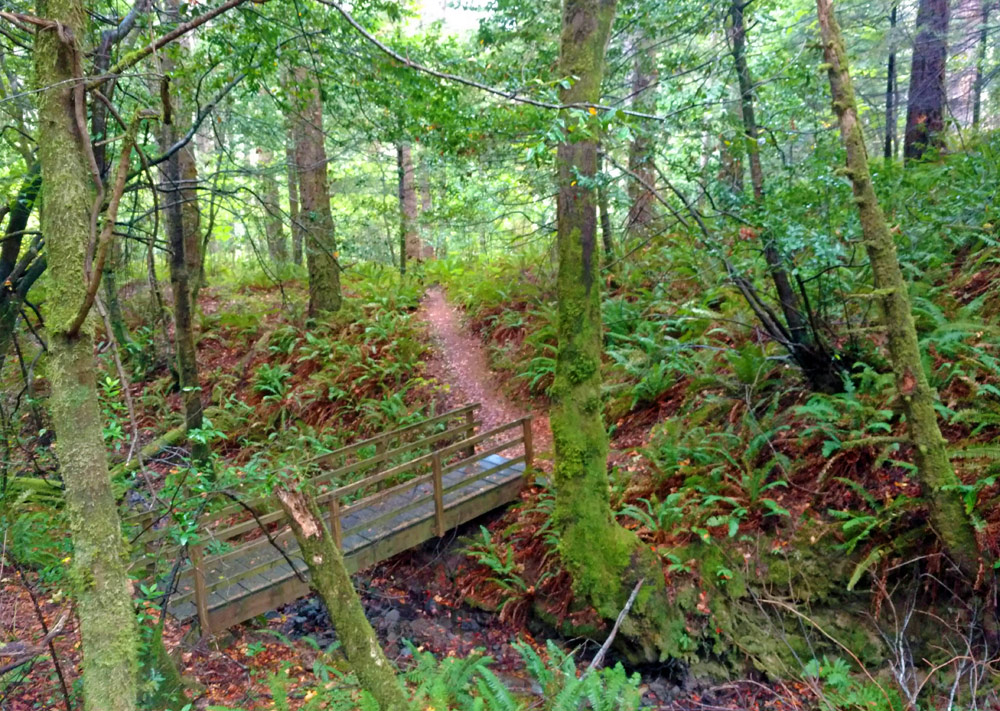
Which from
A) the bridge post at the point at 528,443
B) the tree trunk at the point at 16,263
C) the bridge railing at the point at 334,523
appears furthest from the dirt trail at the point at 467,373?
the tree trunk at the point at 16,263

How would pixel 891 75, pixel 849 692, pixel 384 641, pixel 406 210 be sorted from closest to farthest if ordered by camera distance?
pixel 849 692 < pixel 384 641 < pixel 891 75 < pixel 406 210

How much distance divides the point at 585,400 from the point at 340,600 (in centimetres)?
381

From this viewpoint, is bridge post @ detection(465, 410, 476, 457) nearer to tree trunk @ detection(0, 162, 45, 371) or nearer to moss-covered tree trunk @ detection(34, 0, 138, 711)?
tree trunk @ detection(0, 162, 45, 371)

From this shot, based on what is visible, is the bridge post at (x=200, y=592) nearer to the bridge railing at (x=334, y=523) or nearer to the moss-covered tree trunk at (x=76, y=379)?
the bridge railing at (x=334, y=523)

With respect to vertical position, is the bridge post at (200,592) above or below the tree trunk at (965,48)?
below

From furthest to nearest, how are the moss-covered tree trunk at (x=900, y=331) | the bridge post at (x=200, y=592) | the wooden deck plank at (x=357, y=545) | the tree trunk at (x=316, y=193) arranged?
the tree trunk at (x=316, y=193) < the wooden deck plank at (x=357, y=545) < the bridge post at (x=200, y=592) < the moss-covered tree trunk at (x=900, y=331)

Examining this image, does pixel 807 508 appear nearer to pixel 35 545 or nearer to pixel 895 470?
pixel 895 470

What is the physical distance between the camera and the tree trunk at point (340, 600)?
327 centimetres

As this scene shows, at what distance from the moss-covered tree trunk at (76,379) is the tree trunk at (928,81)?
41.4 feet

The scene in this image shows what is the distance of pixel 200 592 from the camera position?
241 inches

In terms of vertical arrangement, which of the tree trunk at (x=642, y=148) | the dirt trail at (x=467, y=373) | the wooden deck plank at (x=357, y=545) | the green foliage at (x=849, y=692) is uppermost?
the tree trunk at (x=642, y=148)

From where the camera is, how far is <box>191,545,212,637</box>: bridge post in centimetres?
600

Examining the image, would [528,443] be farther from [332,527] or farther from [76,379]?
[76,379]

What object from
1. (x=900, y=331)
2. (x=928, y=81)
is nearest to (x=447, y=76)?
(x=900, y=331)
